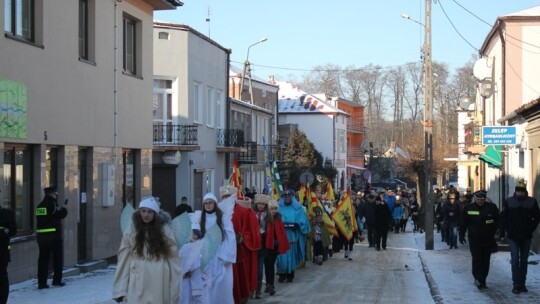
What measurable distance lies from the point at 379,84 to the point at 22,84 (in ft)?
256

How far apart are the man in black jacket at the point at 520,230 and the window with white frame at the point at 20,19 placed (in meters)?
8.98

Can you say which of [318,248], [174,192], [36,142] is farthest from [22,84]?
[174,192]

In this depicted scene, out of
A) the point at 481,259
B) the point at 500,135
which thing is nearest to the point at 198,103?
the point at 500,135

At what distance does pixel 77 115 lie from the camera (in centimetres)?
1753

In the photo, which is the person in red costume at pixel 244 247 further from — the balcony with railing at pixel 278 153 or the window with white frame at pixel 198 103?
the balcony with railing at pixel 278 153

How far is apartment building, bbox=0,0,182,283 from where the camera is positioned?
14875 millimetres

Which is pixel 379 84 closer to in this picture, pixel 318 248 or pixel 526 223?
pixel 318 248

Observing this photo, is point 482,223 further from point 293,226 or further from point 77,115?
point 77,115

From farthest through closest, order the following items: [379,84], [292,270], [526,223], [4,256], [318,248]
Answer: [379,84] < [318,248] < [292,270] < [526,223] < [4,256]

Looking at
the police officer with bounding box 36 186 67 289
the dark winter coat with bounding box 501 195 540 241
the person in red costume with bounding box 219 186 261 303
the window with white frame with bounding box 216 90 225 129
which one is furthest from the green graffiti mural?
the window with white frame with bounding box 216 90 225 129

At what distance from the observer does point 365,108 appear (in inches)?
3622

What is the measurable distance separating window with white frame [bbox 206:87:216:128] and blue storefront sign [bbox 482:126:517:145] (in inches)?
538

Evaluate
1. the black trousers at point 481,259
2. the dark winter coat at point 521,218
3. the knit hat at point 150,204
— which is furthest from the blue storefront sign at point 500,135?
the knit hat at point 150,204

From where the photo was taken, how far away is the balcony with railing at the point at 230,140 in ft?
112
